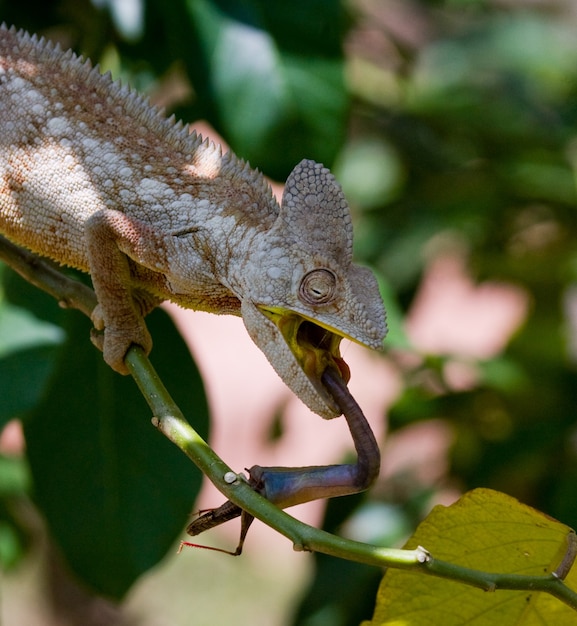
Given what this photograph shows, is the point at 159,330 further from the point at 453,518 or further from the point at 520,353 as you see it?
the point at 520,353

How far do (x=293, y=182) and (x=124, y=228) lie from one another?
284 mm

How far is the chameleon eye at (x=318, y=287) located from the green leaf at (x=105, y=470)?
1.74 ft

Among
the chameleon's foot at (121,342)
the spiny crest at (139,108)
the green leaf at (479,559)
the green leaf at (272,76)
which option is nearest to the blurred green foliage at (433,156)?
the green leaf at (272,76)

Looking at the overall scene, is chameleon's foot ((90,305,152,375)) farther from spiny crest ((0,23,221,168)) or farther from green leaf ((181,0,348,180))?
green leaf ((181,0,348,180))

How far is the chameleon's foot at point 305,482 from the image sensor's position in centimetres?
109

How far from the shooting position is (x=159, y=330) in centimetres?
187

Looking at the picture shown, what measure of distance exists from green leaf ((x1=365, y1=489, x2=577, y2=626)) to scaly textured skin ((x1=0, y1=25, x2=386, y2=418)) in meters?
0.27

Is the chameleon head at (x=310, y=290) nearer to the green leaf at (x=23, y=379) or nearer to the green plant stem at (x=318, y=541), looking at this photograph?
the green plant stem at (x=318, y=541)

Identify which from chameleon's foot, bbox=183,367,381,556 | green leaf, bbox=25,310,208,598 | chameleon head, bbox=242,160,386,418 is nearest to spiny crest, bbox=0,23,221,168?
chameleon head, bbox=242,160,386,418

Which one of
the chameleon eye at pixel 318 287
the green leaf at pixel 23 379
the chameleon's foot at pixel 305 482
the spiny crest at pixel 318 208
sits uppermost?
the spiny crest at pixel 318 208

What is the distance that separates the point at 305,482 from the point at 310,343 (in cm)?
36

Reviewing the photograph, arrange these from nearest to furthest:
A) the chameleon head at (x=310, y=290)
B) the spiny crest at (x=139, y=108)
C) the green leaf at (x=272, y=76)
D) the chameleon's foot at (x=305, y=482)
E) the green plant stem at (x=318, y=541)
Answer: the green plant stem at (x=318, y=541) < the chameleon's foot at (x=305, y=482) < the chameleon head at (x=310, y=290) < the spiny crest at (x=139, y=108) < the green leaf at (x=272, y=76)

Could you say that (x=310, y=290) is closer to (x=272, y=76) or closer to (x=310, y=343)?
(x=310, y=343)

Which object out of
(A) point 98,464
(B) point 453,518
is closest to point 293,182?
(B) point 453,518
